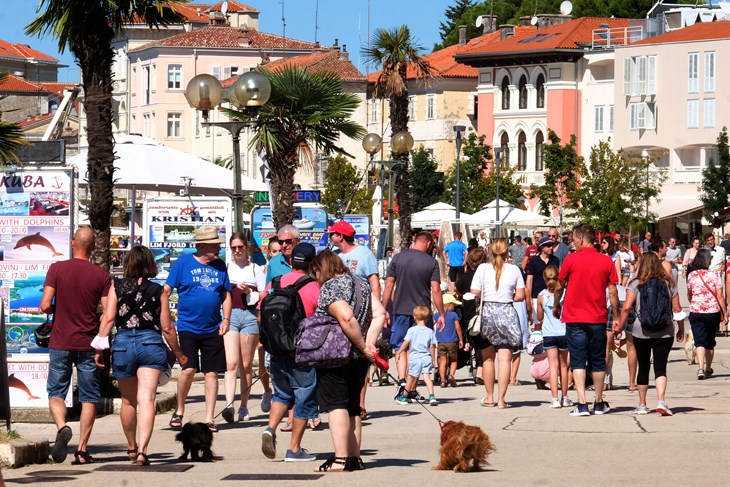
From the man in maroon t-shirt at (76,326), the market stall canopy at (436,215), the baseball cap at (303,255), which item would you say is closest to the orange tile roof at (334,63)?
the market stall canopy at (436,215)

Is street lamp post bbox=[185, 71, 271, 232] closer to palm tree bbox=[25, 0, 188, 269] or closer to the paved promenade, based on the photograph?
palm tree bbox=[25, 0, 188, 269]

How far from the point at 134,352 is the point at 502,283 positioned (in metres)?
5.29

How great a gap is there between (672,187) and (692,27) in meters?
10.2

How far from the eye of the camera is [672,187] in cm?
8431

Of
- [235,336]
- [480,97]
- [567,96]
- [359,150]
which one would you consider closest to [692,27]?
[567,96]

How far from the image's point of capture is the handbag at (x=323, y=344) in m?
11.4

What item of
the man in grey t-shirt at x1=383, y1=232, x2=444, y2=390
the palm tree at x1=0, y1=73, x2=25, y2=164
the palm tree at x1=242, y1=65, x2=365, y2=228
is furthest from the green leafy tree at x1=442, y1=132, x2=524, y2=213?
the palm tree at x1=0, y1=73, x2=25, y2=164

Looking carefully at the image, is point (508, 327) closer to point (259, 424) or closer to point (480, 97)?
point (259, 424)

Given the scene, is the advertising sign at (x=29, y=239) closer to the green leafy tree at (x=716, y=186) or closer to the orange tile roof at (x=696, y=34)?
the green leafy tree at (x=716, y=186)

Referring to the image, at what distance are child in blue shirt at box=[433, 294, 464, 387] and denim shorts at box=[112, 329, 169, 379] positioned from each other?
704cm

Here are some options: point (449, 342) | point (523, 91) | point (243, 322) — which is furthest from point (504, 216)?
point (523, 91)

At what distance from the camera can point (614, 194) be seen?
76.2 metres

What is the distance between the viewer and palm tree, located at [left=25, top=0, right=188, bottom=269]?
1825 cm

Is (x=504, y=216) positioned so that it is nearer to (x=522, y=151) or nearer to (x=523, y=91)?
(x=522, y=151)
